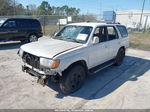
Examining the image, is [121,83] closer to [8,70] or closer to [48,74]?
[48,74]

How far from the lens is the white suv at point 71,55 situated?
327cm

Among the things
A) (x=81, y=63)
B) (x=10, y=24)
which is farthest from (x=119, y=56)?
(x=10, y=24)

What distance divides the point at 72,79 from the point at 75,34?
1.52 meters

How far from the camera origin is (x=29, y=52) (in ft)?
11.8

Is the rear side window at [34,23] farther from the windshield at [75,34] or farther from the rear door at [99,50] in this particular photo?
the rear door at [99,50]

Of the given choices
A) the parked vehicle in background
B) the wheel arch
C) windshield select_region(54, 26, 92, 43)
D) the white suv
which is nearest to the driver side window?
the white suv

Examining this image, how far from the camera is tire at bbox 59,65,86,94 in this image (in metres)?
3.50

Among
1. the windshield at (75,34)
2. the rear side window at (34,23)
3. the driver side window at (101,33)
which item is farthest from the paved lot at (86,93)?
the rear side window at (34,23)

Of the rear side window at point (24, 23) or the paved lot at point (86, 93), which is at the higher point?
the rear side window at point (24, 23)

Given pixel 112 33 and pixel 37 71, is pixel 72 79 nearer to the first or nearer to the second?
pixel 37 71

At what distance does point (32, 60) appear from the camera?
3580 mm

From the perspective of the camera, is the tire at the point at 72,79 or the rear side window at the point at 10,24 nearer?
the tire at the point at 72,79

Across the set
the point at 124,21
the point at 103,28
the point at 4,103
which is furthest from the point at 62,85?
the point at 124,21

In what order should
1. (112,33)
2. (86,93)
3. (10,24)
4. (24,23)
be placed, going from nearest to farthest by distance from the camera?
(86,93) → (112,33) → (10,24) → (24,23)
